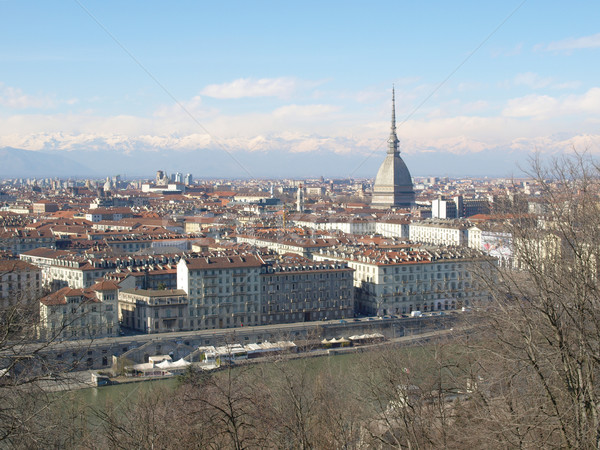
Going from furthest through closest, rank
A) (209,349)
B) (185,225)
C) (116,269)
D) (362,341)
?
1. (185,225)
2. (116,269)
3. (362,341)
4. (209,349)

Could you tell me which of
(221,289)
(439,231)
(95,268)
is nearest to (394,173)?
(439,231)

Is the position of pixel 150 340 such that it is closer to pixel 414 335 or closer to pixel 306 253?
pixel 414 335

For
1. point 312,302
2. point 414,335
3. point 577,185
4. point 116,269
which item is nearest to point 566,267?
point 577,185

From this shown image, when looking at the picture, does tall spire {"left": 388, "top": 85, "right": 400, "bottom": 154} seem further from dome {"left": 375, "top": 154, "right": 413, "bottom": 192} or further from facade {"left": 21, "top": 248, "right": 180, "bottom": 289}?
facade {"left": 21, "top": 248, "right": 180, "bottom": 289}

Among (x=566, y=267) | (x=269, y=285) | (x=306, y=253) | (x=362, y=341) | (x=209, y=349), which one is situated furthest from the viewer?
(x=306, y=253)

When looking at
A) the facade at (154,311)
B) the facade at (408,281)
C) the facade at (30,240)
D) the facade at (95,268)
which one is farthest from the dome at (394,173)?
the facade at (154,311)

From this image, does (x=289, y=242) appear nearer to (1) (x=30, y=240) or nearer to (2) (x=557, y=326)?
(1) (x=30, y=240)
